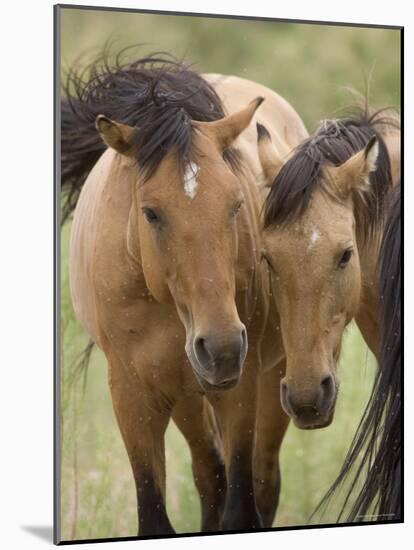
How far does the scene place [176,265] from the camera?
4.20m

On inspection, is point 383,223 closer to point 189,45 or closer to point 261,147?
point 261,147

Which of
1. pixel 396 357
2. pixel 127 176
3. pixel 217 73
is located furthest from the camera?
pixel 396 357

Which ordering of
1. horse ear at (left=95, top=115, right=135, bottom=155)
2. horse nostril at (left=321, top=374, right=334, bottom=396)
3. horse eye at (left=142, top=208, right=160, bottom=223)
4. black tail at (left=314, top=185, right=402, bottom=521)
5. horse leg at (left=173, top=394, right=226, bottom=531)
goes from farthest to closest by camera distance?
black tail at (left=314, top=185, right=402, bottom=521) < horse leg at (left=173, top=394, right=226, bottom=531) < horse nostril at (left=321, top=374, right=334, bottom=396) < horse ear at (left=95, top=115, right=135, bottom=155) < horse eye at (left=142, top=208, right=160, bottom=223)

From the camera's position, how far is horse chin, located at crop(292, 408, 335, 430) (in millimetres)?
4570

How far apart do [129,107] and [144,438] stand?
45.1 inches

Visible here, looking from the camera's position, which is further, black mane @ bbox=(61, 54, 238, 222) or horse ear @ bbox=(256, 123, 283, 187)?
horse ear @ bbox=(256, 123, 283, 187)

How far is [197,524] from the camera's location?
4684mm

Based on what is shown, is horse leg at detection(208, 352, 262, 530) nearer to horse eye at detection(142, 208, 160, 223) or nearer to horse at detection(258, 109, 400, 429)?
horse at detection(258, 109, 400, 429)

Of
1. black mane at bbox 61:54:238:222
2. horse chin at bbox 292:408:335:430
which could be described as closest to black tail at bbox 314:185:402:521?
horse chin at bbox 292:408:335:430

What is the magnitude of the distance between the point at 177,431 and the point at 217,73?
1.29m

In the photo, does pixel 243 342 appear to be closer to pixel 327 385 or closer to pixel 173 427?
pixel 327 385

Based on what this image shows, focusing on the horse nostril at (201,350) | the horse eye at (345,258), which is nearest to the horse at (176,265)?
the horse nostril at (201,350)

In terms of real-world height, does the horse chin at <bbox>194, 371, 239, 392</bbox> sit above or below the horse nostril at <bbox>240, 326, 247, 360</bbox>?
below

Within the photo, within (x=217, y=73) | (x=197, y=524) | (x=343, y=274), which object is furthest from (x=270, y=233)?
(x=197, y=524)
